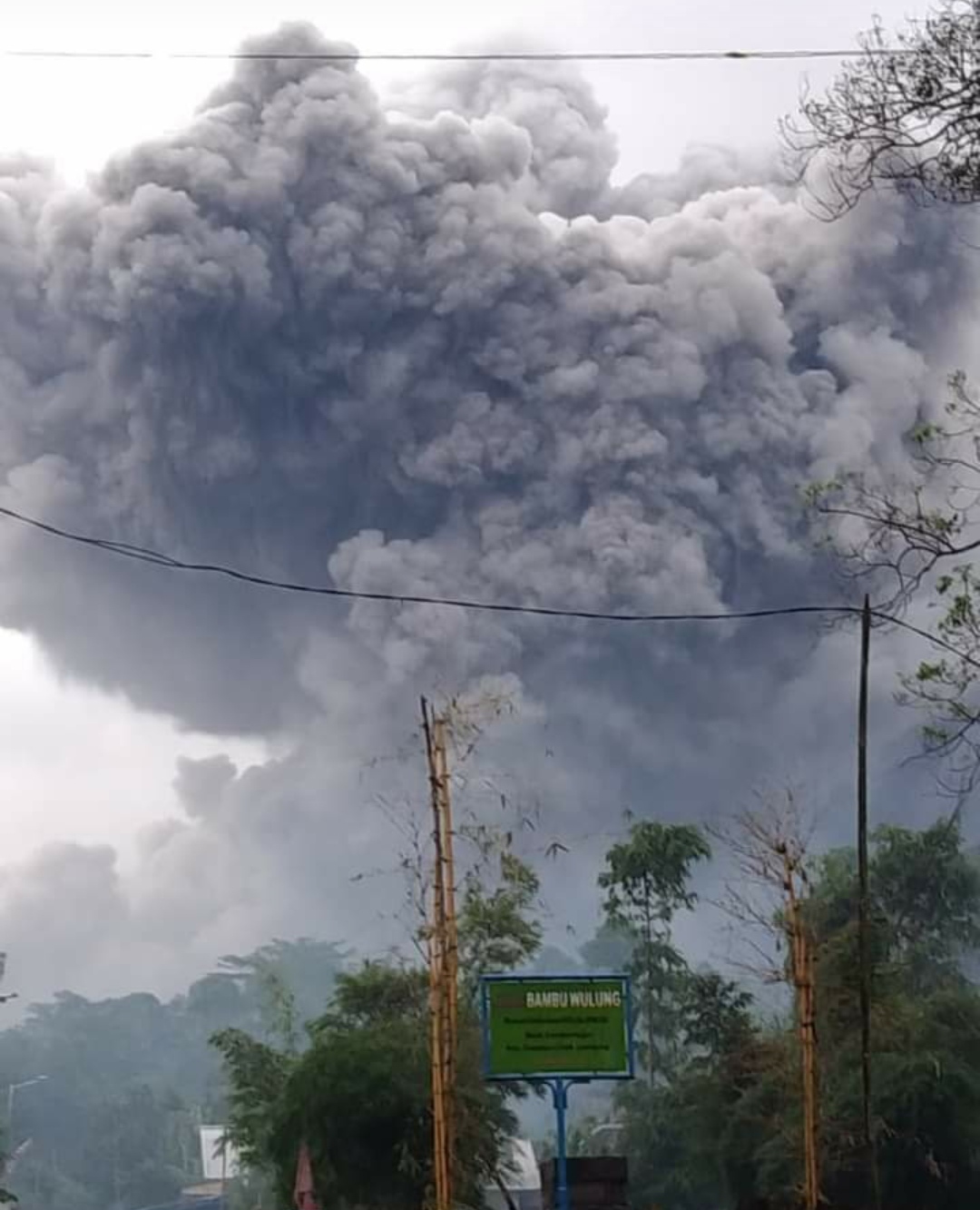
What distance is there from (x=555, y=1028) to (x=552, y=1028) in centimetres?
4

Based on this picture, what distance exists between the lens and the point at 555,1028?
2348 cm

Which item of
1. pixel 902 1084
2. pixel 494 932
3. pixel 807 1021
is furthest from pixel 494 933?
pixel 807 1021

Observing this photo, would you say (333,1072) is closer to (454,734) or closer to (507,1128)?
(507,1128)

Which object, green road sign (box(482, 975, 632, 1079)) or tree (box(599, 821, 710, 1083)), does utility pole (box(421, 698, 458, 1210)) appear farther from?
tree (box(599, 821, 710, 1083))

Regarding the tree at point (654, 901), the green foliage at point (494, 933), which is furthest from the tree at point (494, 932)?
the tree at point (654, 901)

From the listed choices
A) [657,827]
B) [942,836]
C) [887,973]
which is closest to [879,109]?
[887,973]

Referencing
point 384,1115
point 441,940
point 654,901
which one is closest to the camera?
point 441,940

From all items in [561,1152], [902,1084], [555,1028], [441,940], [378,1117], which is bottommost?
[561,1152]

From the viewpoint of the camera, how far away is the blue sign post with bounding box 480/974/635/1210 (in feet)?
76.5

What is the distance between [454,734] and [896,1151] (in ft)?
60.9

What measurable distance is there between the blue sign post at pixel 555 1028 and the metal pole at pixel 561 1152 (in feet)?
0.12

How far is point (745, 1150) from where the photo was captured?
4309cm

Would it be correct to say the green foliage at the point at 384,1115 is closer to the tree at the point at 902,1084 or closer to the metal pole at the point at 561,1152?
the tree at the point at 902,1084

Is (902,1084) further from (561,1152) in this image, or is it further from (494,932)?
(561,1152)
